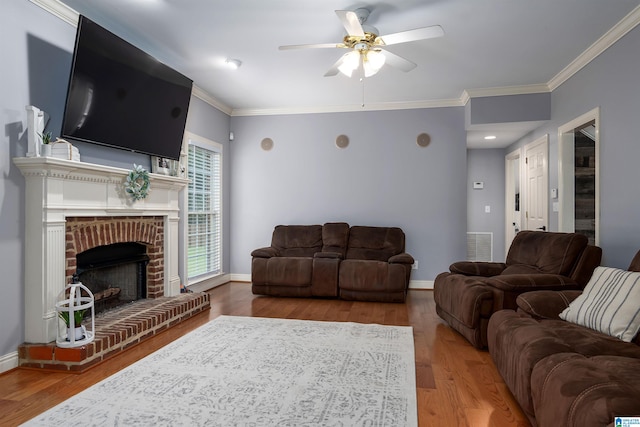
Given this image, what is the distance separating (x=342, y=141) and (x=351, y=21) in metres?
3.12

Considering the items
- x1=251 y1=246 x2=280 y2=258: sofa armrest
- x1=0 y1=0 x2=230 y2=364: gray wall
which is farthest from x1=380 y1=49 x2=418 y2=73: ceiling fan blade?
x1=251 y1=246 x2=280 y2=258: sofa armrest

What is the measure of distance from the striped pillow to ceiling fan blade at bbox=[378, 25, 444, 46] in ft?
6.27

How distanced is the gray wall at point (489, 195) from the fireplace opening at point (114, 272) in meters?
5.71

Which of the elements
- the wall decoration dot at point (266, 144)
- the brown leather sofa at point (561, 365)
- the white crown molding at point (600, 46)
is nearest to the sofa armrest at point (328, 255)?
the wall decoration dot at point (266, 144)

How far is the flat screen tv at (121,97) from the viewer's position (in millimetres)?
2842

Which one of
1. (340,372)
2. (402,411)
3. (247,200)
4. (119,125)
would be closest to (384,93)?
(247,200)

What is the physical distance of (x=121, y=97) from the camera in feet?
10.7

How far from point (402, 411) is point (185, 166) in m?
3.69

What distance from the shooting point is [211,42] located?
3.60 metres

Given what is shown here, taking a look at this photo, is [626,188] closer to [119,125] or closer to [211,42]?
[211,42]

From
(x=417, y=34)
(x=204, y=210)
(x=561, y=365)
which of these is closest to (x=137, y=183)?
(x=204, y=210)

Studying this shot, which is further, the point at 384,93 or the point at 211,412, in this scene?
the point at 384,93

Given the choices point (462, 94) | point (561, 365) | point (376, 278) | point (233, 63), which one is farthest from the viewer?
point (462, 94)

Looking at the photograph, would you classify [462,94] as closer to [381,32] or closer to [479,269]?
[381,32]
